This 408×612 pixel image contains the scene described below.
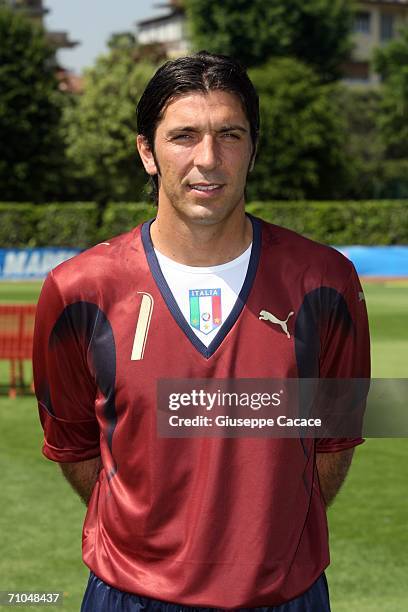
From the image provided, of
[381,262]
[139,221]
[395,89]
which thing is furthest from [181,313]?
[395,89]

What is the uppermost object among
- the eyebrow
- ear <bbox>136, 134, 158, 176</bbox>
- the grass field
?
the eyebrow

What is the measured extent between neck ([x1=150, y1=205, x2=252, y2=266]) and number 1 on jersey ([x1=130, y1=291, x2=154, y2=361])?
0.58ft

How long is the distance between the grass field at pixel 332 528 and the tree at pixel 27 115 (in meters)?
49.0

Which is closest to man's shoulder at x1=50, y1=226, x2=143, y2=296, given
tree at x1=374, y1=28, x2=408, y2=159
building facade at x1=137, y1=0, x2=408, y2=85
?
tree at x1=374, y1=28, x2=408, y2=159

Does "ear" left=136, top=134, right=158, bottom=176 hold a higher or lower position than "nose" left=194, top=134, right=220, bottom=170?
lower

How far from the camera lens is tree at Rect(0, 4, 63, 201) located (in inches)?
2351

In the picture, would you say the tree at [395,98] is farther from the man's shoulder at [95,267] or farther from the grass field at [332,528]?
the man's shoulder at [95,267]

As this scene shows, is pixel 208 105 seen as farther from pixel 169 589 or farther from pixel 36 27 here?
pixel 36 27

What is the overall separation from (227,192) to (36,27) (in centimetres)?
6444

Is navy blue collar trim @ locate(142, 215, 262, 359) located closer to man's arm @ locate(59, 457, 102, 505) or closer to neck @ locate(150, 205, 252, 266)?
neck @ locate(150, 205, 252, 266)

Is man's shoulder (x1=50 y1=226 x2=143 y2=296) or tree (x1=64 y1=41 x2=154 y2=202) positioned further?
tree (x1=64 y1=41 x2=154 y2=202)

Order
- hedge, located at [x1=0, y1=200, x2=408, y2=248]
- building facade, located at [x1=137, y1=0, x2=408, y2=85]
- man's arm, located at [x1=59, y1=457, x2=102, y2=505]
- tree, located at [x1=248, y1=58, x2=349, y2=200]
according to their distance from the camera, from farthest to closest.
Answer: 1. building facade, located at [x1=137, y1=0, x2=408, y2=85]
2. tree, located at [x1=248, y1=58, x2=349, y2=200]
3. hedge, located at [x1=0, y1=200, x2=408, y2=248]
4. man's arm, located at [x1=59, y1=457, x2=102, y2=505]

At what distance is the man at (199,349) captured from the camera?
8.99 feet

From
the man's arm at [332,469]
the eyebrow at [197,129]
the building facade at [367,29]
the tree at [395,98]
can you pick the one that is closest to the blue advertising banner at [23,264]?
the man's arm at [332,469]
